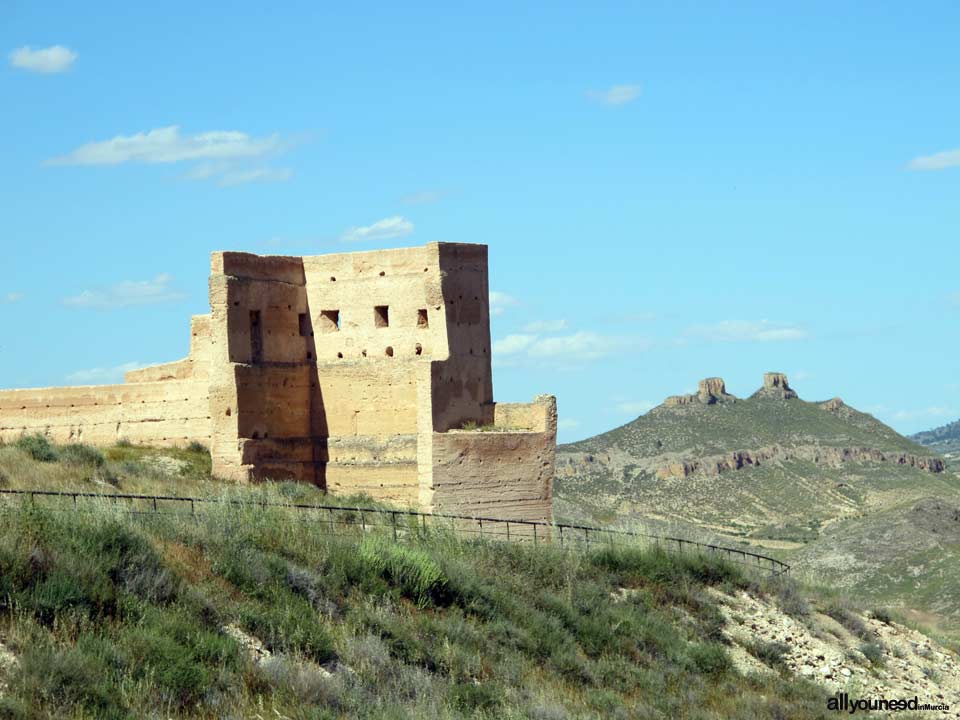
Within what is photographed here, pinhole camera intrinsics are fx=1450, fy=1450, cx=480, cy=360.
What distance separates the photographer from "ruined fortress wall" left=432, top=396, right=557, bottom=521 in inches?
1123

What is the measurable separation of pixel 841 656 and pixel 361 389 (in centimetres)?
1290

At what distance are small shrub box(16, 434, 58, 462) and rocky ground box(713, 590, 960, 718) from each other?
1378 cm

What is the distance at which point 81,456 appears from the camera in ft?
94.7

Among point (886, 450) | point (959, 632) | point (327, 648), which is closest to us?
point (327, 648)

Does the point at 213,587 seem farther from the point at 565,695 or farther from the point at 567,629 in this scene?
the point at 567,629

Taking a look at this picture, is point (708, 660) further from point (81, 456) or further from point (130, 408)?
point (130, 408)

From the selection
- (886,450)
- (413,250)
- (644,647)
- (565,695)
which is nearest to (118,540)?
(565,695)

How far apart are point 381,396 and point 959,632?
16338 millimetres

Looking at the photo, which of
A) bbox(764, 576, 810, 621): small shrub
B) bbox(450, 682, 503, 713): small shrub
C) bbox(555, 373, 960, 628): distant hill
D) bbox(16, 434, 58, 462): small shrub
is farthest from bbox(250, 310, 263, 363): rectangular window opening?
bbox(555, 373, 960, 628): distant hill

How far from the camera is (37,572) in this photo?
43.9ft

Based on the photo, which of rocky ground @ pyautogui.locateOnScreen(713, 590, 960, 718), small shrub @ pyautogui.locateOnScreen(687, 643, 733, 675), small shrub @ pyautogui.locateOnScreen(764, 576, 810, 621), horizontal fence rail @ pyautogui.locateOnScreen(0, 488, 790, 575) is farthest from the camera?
small shrub @ pyautogui.locateOnScreen(764, 576, 810, 621)

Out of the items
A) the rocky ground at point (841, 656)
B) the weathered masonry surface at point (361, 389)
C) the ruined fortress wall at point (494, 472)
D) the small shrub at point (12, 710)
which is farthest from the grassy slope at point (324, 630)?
the weathered masonry surface at point (361, 389)

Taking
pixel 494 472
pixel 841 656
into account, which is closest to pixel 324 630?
pixel 841 656

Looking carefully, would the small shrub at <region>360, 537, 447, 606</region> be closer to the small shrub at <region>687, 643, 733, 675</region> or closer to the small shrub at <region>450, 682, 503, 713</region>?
the small shrub at <region>450, 682, 503, 713</region>
